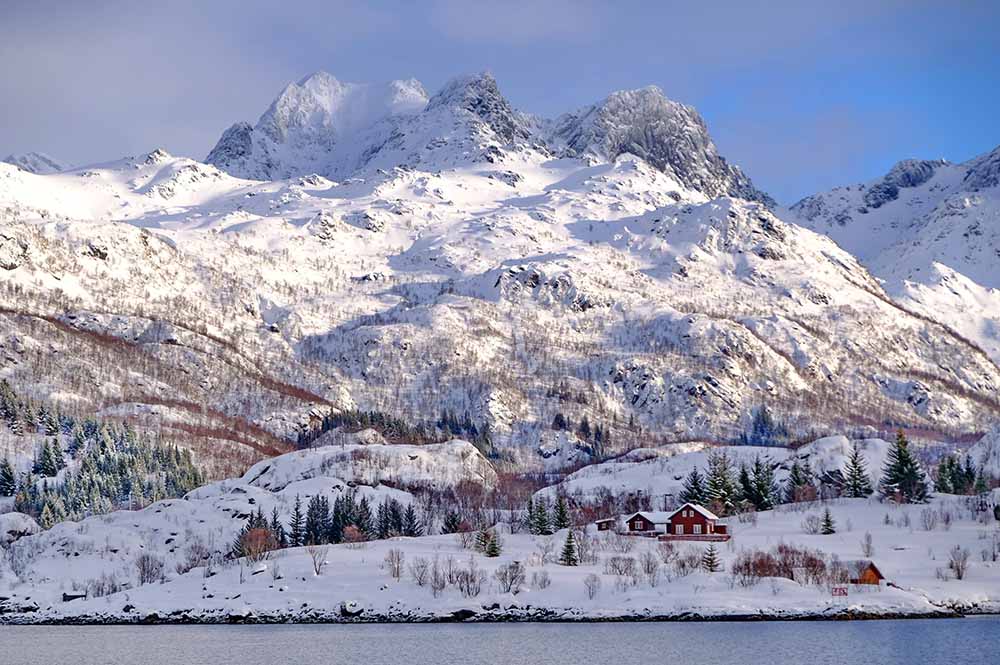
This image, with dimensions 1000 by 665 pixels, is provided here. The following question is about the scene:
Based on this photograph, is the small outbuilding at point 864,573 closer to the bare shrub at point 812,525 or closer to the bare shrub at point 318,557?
the bare shrub at point 812,525

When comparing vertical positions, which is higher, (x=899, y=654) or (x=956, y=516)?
(x=956, y=516)

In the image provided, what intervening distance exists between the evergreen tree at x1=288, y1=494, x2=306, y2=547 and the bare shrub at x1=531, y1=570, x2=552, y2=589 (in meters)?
47.2

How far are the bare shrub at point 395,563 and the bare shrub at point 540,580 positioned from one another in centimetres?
1454

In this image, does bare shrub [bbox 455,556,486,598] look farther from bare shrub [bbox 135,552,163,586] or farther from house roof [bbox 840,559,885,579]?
bare shrub [bbox 135,552,163,586]

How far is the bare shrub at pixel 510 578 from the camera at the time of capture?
135000 mm

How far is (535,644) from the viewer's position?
109188mm

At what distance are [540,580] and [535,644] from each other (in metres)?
26.5

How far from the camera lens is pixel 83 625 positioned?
5492 inches

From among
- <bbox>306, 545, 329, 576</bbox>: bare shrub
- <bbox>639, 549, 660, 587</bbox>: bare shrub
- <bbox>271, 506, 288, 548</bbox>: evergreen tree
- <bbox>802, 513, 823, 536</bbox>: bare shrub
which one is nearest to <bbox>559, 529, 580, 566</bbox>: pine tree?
<bbox>639, 549, 660, 587</bbox>: bare shrub

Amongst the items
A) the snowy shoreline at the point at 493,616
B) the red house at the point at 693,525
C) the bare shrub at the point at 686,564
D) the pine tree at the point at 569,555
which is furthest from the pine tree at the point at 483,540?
the red house at the point at 693,525

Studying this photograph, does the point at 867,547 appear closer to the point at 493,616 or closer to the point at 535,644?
the point at 493,616

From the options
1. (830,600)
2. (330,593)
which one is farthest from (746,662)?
(330,593)

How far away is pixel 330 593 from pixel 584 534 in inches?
1601

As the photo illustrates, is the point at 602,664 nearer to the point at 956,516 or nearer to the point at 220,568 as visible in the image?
the point at 220,568
